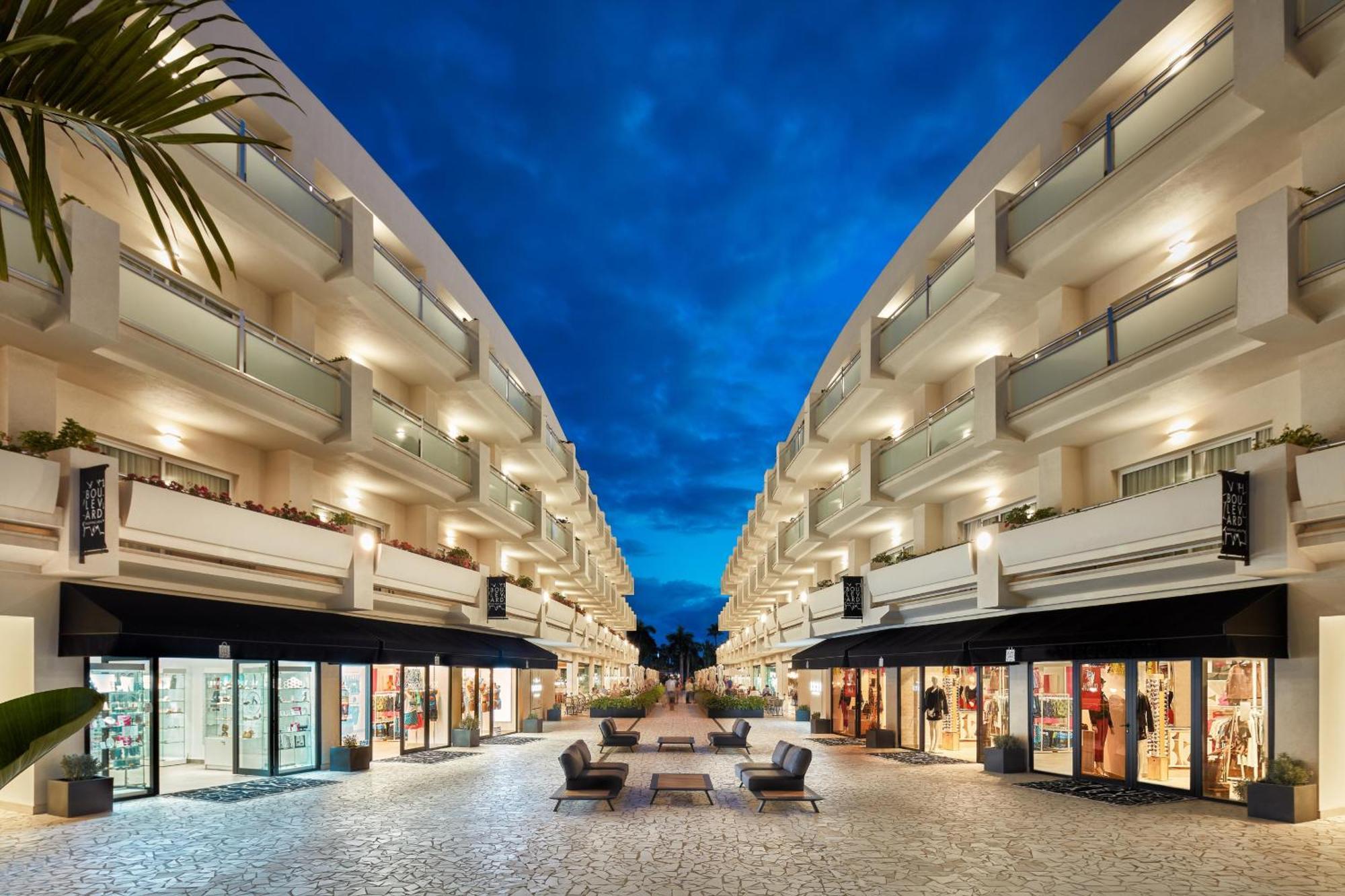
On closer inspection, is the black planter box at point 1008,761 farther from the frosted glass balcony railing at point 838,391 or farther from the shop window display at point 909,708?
the frosted glass balcony railing at point 838,391

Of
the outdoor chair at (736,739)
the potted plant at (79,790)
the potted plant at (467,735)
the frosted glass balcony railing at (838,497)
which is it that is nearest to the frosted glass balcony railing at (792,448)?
the frosted glass balcony railing at (838,497)

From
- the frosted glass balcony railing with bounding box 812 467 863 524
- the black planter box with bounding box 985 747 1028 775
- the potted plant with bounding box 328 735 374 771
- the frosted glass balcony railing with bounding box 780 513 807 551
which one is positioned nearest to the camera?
the black planter box with bounding box 985 747 1028 775

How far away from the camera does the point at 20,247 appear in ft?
40.3

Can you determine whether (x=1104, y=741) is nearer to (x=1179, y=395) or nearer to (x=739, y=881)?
(x=1179, y=395)

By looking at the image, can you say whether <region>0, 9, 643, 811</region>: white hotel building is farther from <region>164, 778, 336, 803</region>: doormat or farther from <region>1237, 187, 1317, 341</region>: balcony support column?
<region>1237, 187, 1317, 341</region>: balcony support column

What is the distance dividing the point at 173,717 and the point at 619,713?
27148 mm

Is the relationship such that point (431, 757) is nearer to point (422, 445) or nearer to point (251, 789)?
point (251, 789)

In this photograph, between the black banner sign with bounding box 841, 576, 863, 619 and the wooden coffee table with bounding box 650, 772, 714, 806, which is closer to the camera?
the wooden coffee table with bounding box 650, 772, 714, 806

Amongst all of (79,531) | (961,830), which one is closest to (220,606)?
(79,531)

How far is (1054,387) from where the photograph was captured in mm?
17797

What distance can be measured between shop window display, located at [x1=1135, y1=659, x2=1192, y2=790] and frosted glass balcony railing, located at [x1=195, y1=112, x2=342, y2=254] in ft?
59.2

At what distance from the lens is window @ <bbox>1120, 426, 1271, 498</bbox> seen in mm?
15469

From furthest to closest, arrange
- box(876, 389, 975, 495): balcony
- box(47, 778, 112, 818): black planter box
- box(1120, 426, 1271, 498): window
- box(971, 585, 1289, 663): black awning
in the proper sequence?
box(876, 389, 975, 495): balcony
box(1120, 426, 1271, 498): window
box(47, 778, 112, 818): black planter box
box(971, 585, 1289, 663): black awning

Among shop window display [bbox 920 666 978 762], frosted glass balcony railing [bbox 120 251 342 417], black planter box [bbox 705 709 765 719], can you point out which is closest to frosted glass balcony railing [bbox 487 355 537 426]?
frosted glass balcony railing [bbox 120 251 342 417]
